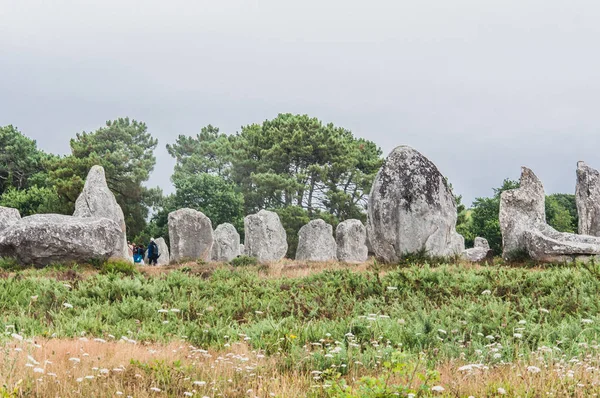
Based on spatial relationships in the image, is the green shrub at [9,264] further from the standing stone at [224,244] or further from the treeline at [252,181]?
the treeline at [252,181]

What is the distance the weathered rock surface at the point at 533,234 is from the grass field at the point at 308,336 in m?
5.31

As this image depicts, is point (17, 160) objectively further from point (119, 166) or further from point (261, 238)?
point (261, 238)

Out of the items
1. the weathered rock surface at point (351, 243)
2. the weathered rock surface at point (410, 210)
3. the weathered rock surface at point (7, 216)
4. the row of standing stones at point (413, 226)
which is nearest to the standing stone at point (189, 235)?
the weathered rock surface at point (7, 216)

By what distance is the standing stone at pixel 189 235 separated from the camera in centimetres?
3111

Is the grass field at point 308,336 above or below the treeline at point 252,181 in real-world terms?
below

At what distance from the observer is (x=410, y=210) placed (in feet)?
62.9

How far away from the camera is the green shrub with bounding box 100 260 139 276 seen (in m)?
17.3

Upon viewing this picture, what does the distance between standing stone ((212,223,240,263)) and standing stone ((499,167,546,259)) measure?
2071 centimetres

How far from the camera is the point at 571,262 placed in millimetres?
18016

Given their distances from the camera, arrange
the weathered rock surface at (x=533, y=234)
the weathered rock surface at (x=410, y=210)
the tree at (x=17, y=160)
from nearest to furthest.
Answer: the weathered rock surface at (x=533, y=234) → the weathered rock surface at (x=410, y=210) → the tree at (x=17, y=160)

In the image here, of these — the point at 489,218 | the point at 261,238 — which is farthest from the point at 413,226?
the point at 489,218

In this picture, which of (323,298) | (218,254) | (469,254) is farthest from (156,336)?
(218,254)

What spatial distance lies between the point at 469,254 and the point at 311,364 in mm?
26541

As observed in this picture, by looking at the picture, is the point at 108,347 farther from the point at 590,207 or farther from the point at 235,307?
the point at 590,207
